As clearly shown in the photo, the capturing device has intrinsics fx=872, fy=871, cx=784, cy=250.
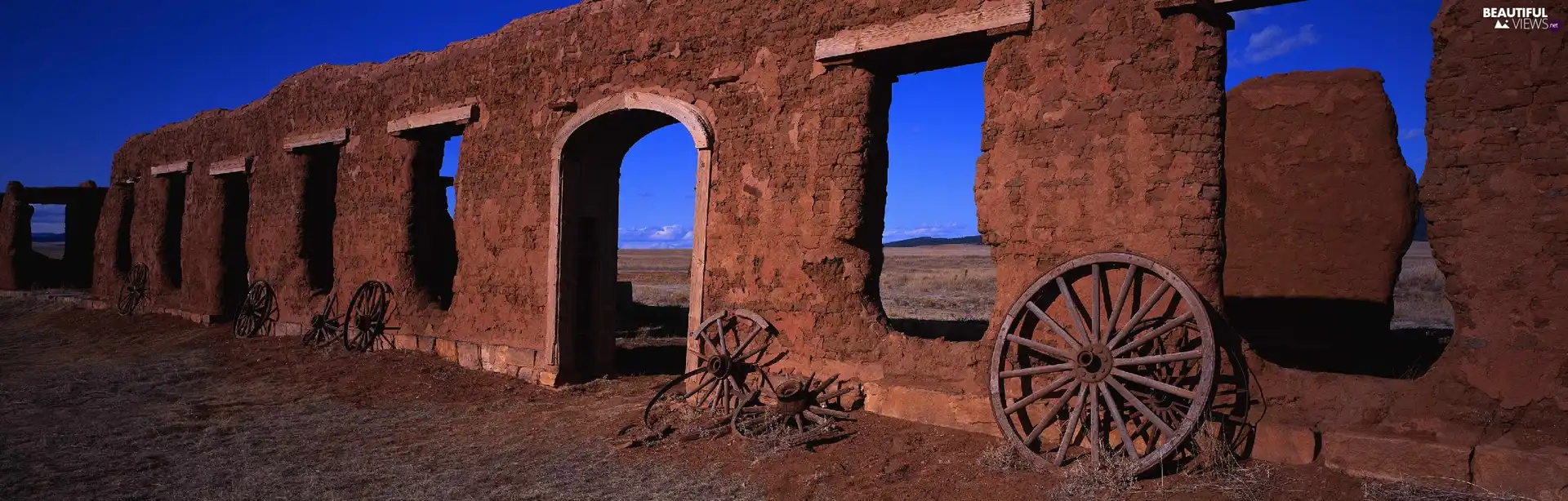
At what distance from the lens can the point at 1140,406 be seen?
4848 millimetres

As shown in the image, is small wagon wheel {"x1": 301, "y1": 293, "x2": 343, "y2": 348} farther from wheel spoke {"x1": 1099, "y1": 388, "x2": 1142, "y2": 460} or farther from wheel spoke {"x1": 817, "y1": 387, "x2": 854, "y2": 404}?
wheel spoke {"x1": 1099, "y1": 388, "x2": 1142, "y2": 460}

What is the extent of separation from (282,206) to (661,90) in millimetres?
7593

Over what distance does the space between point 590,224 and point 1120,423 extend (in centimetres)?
600

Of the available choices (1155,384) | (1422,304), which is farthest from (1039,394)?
(1422,304)

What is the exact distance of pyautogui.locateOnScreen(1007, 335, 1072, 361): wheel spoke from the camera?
5.28m

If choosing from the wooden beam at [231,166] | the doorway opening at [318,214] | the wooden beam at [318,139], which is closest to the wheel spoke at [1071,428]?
the wooden beam at [318,139]

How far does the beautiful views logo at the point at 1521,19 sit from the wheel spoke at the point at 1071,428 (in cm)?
282

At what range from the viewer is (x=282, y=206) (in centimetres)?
1248

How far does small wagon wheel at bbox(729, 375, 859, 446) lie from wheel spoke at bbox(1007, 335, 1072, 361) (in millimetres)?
1432

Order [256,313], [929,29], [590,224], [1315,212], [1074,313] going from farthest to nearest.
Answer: [256,313]
[590,224]
[1315,212]
[929,29]
[1074,313]

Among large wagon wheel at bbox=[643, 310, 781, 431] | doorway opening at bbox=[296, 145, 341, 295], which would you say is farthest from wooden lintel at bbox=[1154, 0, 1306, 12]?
doorway opening at bbox=[296, 145, 341, 295]

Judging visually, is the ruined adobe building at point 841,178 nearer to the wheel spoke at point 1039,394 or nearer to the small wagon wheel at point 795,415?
the small wagon wheel at point 795,415

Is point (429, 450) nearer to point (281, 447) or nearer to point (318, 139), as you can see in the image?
point (281, 447)

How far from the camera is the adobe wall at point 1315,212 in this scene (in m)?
8.20
